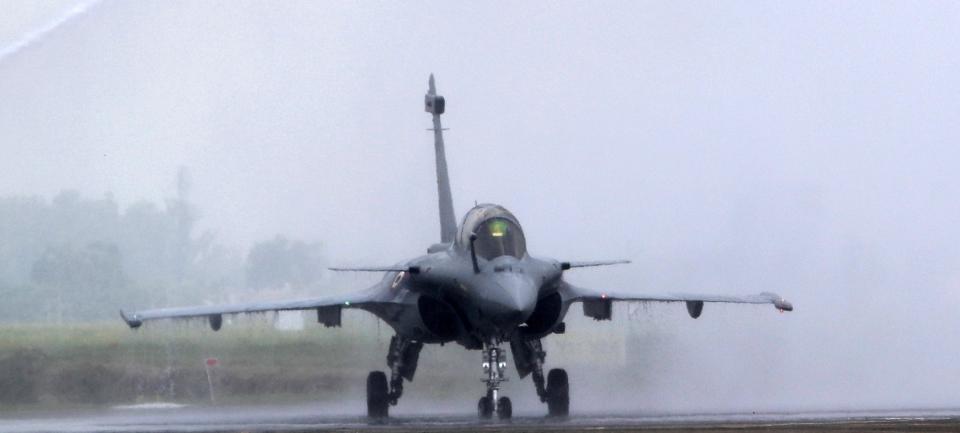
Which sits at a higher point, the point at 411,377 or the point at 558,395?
the point at 411,377

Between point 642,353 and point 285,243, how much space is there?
10.8 meters

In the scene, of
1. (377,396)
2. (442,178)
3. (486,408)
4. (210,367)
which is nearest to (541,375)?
(486,408)

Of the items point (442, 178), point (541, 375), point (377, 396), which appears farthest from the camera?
point (442, 178)

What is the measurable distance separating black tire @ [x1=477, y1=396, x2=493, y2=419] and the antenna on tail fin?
17.4 ft

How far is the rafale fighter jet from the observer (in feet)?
108

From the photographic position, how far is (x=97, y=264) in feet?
155

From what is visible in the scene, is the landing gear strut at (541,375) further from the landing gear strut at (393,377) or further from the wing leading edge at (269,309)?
the wing leading edge at (269,309)

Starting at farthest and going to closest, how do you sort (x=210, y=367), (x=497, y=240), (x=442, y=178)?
(x=210, y=367) → (x=442, y=178) → (x=497, y=240)

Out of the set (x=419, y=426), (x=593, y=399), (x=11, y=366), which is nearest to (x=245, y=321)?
(x=11, y=366)

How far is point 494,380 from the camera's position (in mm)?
32938

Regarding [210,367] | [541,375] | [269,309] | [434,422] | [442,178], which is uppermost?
[442,178]

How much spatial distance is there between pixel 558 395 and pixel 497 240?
14.8 ft

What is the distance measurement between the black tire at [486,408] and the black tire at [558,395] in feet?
8.42

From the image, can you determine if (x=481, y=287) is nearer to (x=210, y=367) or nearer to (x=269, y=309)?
(x=269, y=309)
